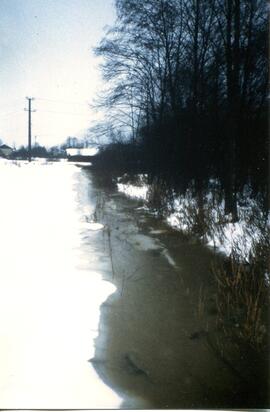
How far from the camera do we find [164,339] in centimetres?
380

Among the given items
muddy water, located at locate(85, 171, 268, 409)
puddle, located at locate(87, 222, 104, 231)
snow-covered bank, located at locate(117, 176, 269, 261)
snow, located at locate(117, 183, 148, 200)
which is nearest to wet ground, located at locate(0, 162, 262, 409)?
muddy water, located at locate(85, 171, 268, 409)

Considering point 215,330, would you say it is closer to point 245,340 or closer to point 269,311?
point 245,340

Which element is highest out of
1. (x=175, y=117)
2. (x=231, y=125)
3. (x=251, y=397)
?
(x=175, y=117)

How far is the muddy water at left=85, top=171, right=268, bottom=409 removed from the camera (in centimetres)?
295

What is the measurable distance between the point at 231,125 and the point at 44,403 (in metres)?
9.28

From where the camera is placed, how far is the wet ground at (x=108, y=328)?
2893 millimetres

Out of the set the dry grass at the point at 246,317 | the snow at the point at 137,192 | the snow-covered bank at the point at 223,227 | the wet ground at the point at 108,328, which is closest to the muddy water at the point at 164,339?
the wet ground at the point at 108,328

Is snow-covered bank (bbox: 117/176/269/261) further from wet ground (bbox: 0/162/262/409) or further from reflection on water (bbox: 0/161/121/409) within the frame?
reflection on water (bbox: 0/161/121/409)

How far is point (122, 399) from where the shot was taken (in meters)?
2.85

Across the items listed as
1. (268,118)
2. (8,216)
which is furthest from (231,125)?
(8,216)

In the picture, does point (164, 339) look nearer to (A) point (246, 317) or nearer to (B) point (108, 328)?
(B) point (108, 328)

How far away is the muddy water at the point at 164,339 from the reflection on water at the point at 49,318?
0.20m

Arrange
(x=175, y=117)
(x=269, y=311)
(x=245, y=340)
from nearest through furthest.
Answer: (x=245, y=340) → (x=269, y=311) → (x=175, y=117)

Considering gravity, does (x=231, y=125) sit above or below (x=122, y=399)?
above
